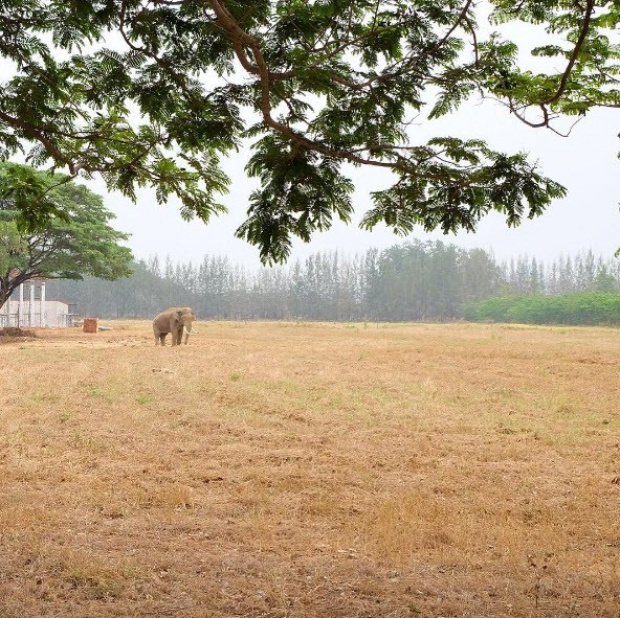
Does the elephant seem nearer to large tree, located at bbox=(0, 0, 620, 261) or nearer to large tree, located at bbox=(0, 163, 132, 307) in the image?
large tree, located at bbox=(0, 163, 132, 307)

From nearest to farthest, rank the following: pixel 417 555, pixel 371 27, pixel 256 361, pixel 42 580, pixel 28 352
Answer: pixel 371 27 < pixel 42 580 < pixel 417 555 < pixel 256 361 < pixel 28 352

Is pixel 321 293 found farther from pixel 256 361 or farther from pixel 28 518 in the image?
pixel 28 518

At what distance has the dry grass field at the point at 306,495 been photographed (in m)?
5.57

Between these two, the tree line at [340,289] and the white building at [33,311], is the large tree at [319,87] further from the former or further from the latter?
the tree line at [340,289]

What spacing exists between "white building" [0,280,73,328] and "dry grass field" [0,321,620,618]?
27.8 metres

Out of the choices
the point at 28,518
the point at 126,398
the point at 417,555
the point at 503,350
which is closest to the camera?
the point at 417,555

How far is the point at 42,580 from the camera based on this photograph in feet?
18.6

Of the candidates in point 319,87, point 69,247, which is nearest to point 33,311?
point 69,247

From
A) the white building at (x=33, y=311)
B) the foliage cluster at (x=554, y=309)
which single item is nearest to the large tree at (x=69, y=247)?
the white building at (x=33, y=311)

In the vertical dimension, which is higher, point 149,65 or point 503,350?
point 149,65

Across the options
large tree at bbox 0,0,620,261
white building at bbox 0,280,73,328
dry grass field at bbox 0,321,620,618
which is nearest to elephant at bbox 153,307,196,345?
dry grass field at bbox 0,321,620,618

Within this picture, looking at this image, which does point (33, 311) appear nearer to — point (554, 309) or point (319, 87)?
point (554, 309)

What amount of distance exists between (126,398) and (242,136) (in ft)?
31.8

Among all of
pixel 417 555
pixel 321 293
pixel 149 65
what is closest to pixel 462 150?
pixel 149 65
